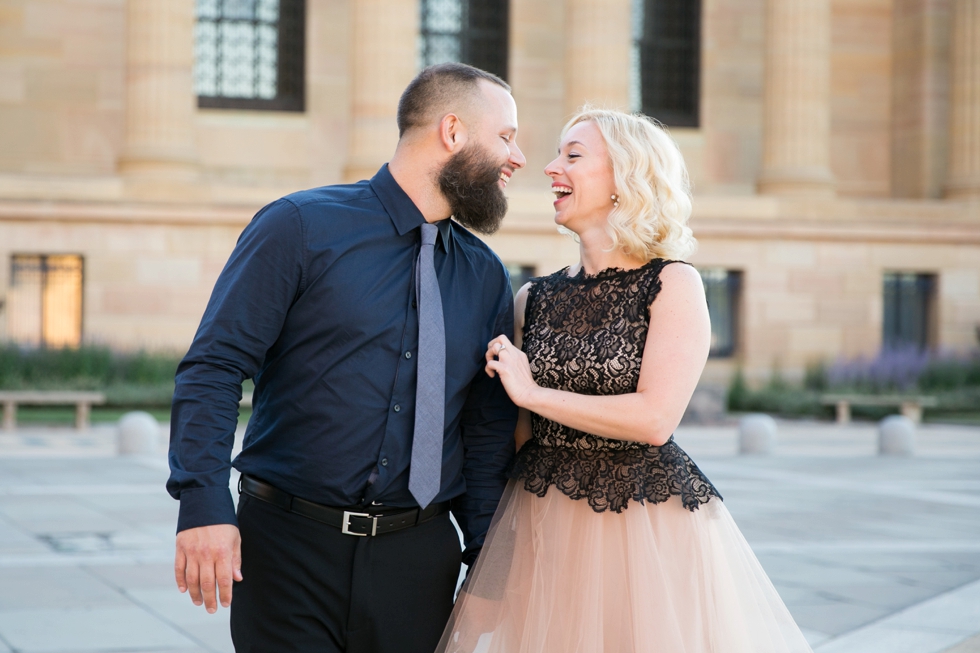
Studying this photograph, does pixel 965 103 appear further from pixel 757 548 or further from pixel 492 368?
pixel 492 368

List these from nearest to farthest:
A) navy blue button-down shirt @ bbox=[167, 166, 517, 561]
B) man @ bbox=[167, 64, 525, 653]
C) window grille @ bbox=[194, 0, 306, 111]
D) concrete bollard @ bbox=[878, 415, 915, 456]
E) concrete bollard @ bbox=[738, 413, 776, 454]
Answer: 1. navy blue button-down shirt @ bbox=[167, 166, 517, 561]
2. man @ bbox=[167, 64, 525, 653]
3. concrete bollard @ bbox=[738, 413, 776, 454]
4. concrete bollard @ bbox=[878, 415, 915, 456]
5. window grille @ bbox=[194, 0, 306, 111]

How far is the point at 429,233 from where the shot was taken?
345cm

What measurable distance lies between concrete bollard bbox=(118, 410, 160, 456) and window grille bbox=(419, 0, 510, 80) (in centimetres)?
1676

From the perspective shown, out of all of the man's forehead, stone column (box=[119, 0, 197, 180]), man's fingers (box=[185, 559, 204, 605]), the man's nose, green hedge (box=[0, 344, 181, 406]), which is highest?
stone column (box=[119, 0, 197, 180])

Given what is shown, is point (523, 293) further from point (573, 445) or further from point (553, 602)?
point (553, 602)

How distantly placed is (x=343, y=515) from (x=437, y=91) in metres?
1.31

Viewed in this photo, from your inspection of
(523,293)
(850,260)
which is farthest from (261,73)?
(523,293)

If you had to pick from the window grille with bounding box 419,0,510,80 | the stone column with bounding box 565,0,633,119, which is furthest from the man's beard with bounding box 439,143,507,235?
the window grille with bounding box 419,0,510,80

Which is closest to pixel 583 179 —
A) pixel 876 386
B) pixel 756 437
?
pixel 756 437

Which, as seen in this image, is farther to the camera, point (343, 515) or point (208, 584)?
point (343, 515)

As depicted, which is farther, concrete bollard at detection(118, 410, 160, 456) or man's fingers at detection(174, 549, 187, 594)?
concrete bollard at detection(118, 410, 160, 456)

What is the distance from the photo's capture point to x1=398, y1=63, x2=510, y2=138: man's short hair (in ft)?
11.4

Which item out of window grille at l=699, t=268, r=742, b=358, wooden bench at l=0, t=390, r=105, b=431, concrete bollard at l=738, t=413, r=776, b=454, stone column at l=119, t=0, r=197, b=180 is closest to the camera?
concrete bollard at l=738, t=413, r=776, b=454

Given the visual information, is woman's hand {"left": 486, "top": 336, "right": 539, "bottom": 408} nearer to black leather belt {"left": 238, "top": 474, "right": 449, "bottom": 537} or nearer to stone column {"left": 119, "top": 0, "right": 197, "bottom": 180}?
black leather belt {"left": 238, "top": 474, "right": 449, "bottom": 537}
